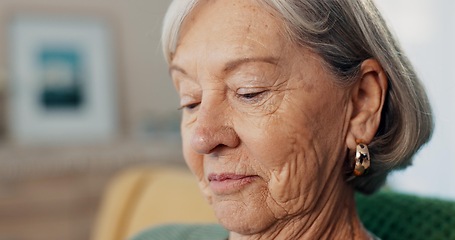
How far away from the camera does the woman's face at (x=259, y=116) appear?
93cm

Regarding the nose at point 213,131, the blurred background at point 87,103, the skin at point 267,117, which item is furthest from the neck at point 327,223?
the blurred background at point 87,103

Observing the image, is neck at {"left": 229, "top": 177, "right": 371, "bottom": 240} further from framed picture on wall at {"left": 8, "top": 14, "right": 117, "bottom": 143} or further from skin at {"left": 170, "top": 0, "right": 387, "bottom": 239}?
framed picture on wall at {"left": 8, "top": 14, "right": 117, "bottom": 143}

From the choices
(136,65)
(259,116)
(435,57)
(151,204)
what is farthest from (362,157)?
(136,65)

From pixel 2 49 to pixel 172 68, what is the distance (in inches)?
108

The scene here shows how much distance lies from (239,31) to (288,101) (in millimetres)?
127

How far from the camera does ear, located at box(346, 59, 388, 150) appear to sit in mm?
985

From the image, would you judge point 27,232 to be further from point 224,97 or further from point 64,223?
point 224,97

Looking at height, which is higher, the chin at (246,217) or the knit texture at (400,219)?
the chin at (246,217)

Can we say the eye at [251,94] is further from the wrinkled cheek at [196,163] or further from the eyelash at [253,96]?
the wrinkled cheek at [196,163]

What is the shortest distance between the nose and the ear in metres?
0.19

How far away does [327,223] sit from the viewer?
3.36 feet

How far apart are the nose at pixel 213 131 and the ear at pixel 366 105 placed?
0.19m

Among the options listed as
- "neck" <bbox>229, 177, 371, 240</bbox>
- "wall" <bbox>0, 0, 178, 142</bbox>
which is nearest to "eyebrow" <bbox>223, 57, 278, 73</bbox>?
"neck" <bbox>229, 177, 371, 240</bbox>

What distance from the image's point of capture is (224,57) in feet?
3.08
